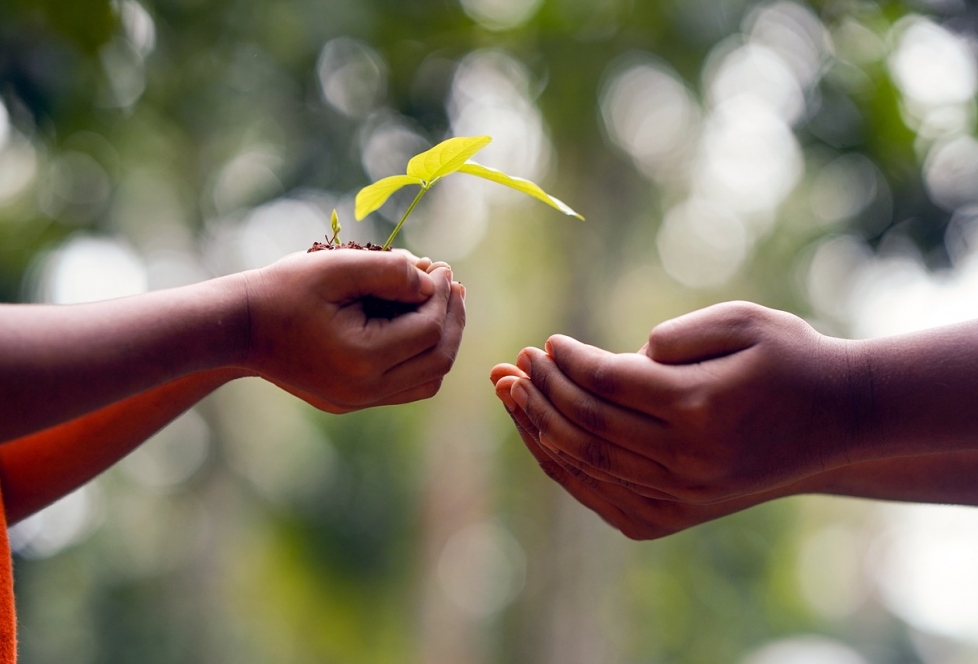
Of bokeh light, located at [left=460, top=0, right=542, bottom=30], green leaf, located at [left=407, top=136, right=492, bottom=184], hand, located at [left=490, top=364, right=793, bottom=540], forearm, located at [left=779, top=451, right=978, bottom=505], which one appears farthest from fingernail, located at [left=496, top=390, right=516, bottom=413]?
bokeh light, located at [left=460, top=0, right=542, bottom=30]

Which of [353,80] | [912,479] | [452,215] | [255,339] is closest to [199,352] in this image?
[255,339]

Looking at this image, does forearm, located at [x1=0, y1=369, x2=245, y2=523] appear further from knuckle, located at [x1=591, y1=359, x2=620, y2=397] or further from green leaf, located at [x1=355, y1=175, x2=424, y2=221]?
knuckle, located at [x1=591, y1=359, x2=620, y2=397]

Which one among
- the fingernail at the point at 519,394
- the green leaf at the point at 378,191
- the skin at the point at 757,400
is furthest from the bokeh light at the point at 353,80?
the skin at the point at 757,400

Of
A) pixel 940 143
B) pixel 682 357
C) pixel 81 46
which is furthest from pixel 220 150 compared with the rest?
pixel 682 357

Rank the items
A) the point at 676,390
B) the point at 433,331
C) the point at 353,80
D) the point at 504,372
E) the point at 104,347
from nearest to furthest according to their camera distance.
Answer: the point at 104,347 < the point at 676,390 < the point at 433,331 < the point at 504,372 < the point at 353,80

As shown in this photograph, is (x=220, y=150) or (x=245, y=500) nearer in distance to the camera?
(x=220, y=150)

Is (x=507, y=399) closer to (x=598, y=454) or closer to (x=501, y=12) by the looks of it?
(x=598, y=454)

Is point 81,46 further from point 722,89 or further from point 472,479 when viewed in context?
point 472,479
